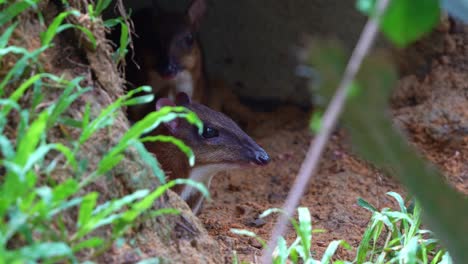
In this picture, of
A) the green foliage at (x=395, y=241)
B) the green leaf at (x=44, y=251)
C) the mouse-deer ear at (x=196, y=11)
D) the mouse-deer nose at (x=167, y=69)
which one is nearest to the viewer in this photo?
the green leaf at (x=44, y=251)

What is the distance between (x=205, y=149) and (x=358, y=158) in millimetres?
1566

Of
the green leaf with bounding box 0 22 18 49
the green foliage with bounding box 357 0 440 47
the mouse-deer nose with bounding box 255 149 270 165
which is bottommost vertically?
the mouse-deer nose with bounding box 255 149 270 165

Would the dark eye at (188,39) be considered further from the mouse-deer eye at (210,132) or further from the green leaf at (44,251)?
the green leaf at (44,251)

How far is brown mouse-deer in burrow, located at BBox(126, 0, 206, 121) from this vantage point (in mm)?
6164

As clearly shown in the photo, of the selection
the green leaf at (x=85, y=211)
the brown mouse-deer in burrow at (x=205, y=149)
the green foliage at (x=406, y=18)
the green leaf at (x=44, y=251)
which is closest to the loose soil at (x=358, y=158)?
the brown mouse-deer in burrow at (x=205, y=149)

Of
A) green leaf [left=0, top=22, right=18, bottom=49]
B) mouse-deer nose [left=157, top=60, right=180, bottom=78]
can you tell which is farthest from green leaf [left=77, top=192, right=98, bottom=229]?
mouse-deer nose [left=157, top=60, right=180, bottom=78]

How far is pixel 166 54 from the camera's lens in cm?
624

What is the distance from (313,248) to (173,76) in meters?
2.75

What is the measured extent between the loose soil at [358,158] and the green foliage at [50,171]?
1.73m

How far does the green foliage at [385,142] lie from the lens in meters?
1.65

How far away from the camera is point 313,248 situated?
148 inches

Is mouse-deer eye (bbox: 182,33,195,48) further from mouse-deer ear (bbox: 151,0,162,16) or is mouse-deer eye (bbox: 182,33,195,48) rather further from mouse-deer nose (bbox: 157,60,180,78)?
mouse-deer ear (bbox: 151,0,162,16)

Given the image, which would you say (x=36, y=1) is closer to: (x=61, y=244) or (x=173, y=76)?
(x=61, y=244)

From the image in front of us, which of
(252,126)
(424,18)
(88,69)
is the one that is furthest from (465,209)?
(252,126)
